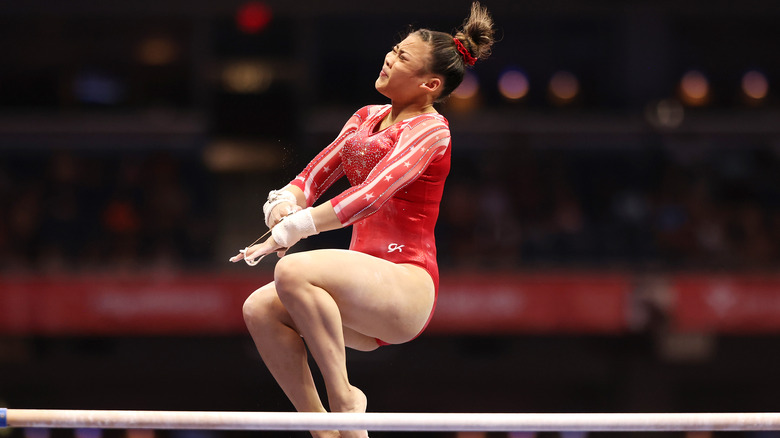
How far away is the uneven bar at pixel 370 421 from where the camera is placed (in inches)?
107

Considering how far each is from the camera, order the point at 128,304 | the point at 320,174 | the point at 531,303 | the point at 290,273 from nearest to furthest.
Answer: the point at 290,273 < the point at 320,174 < the point at 128,304 < the point at 531,303

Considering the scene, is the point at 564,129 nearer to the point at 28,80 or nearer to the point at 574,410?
the point at 574,410

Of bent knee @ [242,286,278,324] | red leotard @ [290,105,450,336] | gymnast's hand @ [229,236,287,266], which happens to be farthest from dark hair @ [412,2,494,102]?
bent knee @ [242,286,278,324]

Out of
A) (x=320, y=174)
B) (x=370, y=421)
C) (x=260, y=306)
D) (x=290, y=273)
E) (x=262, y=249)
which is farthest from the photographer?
(x=320, y=174)

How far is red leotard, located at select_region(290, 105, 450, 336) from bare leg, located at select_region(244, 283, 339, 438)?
37 cm

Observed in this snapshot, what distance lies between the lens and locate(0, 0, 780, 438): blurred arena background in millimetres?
7707

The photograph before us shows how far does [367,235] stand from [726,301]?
5463mm

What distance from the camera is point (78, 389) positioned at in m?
8.23

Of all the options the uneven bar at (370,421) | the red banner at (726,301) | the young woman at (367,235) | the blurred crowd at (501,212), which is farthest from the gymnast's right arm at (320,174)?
the red banner at (726,301)

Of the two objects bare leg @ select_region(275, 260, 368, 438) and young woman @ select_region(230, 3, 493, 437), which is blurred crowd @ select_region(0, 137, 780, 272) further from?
bare leg @ select_region(275, 260, 368, 438)

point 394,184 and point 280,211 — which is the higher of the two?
point 394,184

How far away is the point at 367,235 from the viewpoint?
318cm

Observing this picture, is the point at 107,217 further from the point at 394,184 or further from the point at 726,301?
the point at 394,184

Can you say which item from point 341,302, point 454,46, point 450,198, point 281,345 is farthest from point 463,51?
point 450,198
